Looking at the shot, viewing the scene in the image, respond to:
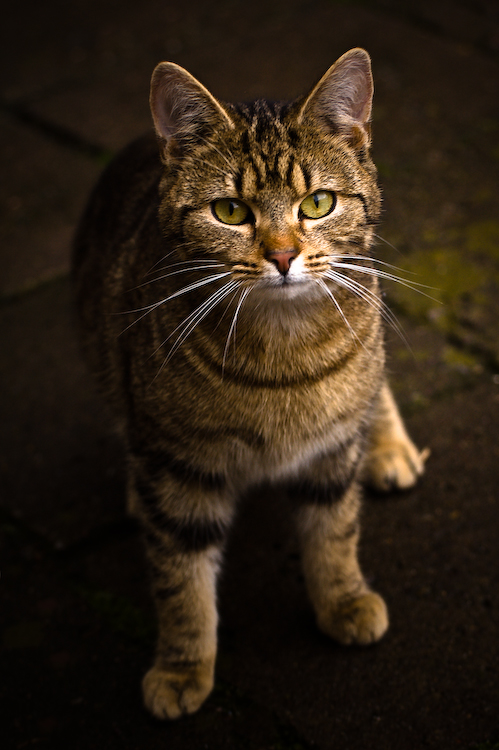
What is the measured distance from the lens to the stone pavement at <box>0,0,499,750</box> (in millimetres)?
1882

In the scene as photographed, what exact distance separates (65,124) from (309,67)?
148 centimetres

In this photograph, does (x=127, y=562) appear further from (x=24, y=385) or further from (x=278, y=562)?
(x=24, y=385)

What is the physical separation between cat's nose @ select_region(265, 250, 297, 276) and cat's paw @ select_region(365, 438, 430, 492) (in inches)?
41.5

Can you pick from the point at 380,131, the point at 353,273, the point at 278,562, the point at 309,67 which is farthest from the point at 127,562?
the point at 309,67

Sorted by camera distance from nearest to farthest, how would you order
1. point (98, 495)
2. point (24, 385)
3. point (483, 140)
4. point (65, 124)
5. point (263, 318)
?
point (263, 318) < point (98, 495) < point (24, 385) < point (483, 140) < point (65, 124)

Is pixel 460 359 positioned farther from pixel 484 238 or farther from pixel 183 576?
pixel 183 576

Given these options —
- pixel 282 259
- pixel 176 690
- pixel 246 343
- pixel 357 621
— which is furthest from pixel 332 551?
pixel 282 259

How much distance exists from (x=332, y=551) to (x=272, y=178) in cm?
103

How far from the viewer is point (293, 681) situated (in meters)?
1.94

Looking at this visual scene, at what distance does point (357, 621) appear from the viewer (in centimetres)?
200

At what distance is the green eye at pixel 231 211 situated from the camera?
1664mm

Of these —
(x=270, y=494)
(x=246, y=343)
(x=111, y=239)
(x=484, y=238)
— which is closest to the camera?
(x=246, y=343)

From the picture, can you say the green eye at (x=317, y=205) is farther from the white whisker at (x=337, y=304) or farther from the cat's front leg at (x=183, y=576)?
the cat's front leg at (x=183, y=576)

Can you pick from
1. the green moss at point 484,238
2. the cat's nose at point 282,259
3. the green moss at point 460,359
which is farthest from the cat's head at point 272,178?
the green moss at point 484,238
